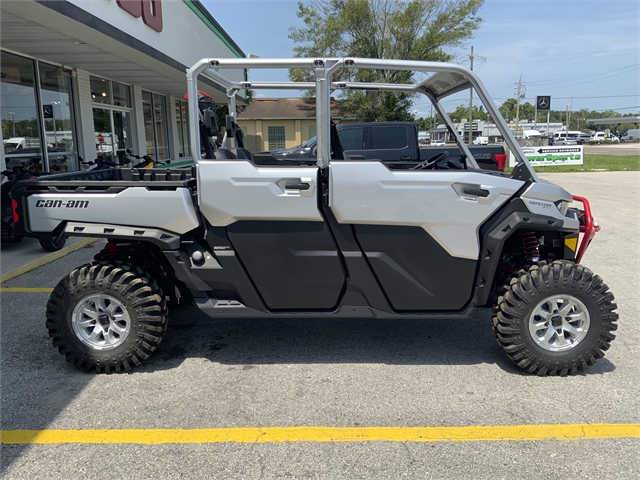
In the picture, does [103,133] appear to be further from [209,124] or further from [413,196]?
[413,196]

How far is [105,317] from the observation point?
3771mm

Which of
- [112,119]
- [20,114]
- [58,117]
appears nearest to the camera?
[20,114]

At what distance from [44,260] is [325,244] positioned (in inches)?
199

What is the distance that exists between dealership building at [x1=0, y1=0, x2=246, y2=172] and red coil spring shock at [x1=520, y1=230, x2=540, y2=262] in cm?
407

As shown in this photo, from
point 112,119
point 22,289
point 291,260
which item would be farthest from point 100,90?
point 291,260

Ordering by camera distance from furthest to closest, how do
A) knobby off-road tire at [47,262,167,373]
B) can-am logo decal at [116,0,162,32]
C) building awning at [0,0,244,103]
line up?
can-am logo decal at [116,0,162,32] → building awning at [0,0,244,103] → knobby off-road tire at [47,262,167,373]

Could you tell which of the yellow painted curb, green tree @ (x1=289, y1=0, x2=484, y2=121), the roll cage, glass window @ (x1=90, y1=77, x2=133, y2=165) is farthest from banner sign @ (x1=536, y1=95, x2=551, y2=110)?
the roll cage

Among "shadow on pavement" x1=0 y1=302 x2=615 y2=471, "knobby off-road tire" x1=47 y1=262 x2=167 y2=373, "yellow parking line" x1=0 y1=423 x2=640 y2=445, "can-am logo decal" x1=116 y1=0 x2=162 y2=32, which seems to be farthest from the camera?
"can-am logo decal" x1=116 y1=0 x2=162 y2=32

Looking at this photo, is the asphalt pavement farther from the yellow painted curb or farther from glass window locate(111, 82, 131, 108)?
glass window locate(111, 82, 131, 108)

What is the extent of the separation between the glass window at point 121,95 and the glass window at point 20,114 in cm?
426

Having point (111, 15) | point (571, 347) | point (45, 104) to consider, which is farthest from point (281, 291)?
point (45, 104)

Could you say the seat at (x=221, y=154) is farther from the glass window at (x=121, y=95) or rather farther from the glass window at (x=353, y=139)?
the glass window at (x=121, y=95)

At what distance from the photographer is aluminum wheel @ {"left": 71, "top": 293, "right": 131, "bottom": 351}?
372 cm

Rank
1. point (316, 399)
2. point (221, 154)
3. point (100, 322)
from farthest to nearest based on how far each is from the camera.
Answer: point (221, 154)
point (100, 322)
point (316, 399)
